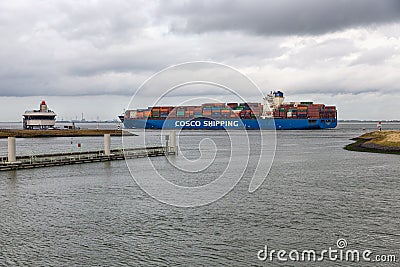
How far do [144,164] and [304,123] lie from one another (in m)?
131

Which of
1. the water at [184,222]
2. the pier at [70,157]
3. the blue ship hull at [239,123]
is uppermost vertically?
the blue ship hull at [239,123]

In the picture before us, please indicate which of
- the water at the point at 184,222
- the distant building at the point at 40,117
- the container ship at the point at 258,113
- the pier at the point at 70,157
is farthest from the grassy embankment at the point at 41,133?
the water at the point at 184,222

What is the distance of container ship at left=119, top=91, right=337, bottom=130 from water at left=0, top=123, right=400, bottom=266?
127528mm

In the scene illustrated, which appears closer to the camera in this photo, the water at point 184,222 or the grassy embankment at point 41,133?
the water at point 184,222

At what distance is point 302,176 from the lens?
3381 cm

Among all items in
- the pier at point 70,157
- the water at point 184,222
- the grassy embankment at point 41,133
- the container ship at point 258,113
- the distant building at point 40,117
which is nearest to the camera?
the water at point 184,222

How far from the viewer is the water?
14.6 m

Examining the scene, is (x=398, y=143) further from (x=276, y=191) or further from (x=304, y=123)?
(x=304, y=123)

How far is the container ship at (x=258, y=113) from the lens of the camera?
6230 inches

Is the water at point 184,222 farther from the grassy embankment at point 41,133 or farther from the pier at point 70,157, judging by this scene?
the grassy embankment at point 41,133

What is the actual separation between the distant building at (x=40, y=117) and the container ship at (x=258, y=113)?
38965mm

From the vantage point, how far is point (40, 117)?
123 m

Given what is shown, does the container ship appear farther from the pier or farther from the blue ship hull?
the pier

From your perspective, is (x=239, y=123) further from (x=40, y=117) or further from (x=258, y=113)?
(x=40, y=117)
